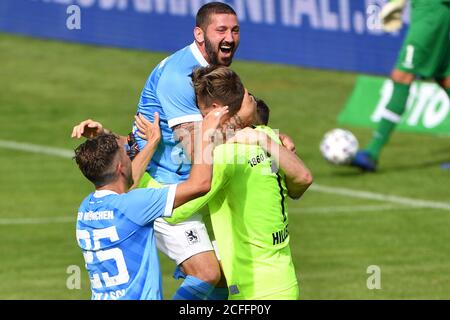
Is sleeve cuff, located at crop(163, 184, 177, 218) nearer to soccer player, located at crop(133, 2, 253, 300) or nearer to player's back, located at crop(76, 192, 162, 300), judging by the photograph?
player's back, located at crop(76, 192, 162, 300)

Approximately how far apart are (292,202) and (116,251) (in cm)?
785

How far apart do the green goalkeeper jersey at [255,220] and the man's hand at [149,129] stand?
838mm

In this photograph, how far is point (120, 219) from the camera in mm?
8156

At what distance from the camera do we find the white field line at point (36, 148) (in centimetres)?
1842

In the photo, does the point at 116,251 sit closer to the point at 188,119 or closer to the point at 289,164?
the point at 289,164

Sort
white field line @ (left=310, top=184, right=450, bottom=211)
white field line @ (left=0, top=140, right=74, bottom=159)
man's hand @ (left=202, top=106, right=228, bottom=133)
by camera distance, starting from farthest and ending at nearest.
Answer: white field line @ (left=0, top=140, right=74, bottom=159) → white field line @ (left=310, top=184, right=450, bottom=211) → man's hand @ (left=202, top=106, right=228, bottom=133)

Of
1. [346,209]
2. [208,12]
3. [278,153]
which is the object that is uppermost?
[208,12]

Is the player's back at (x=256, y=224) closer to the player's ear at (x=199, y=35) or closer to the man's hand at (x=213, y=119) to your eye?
the man's hand at (x=213, y=119)

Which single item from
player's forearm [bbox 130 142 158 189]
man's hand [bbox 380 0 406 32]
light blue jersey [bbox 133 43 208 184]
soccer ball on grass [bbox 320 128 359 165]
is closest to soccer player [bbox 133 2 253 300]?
light blue jersey [bbox 133 43 208 184]

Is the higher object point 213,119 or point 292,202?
point 213,119

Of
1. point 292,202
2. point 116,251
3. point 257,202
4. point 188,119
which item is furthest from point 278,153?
point 292,202

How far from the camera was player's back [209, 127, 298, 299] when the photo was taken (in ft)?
28.1

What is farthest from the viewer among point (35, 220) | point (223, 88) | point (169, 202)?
point (35, 220)

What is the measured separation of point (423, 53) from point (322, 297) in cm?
557
